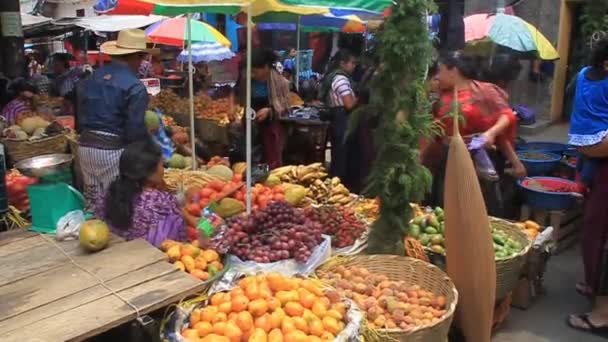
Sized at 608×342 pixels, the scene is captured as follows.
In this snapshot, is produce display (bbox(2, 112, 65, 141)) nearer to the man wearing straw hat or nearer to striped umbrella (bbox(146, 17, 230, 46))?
the man wearing straw hat

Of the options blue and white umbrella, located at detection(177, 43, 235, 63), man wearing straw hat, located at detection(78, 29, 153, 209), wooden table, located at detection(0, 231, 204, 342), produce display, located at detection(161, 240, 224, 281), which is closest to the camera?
wooden table, located at detection(0, 231, 204, 342)

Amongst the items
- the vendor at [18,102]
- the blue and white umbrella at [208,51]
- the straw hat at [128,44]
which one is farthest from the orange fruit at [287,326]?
the blue and white umbrella at [208,51]

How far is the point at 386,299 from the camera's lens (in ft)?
10.6

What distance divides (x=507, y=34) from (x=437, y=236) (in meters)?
3.94

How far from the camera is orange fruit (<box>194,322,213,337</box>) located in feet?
8.60

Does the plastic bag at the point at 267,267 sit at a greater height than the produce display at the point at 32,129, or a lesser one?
lesser

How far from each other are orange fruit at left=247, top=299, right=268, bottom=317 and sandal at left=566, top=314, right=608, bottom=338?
2.66 meters

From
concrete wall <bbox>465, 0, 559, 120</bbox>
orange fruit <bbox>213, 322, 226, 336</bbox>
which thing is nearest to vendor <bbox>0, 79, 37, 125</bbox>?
orange fruit <bbox>213, 322, 226, 336</bbox>

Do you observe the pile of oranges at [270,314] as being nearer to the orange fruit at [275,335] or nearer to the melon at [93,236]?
the orange fruit at [275,335]

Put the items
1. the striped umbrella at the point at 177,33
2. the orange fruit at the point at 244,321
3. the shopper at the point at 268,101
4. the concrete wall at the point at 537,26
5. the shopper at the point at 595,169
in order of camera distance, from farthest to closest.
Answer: the concrete wall at the point at 537,26 < the striped umbrella at the point at 177,33 < the shopper at the point at 268,101 < the shopper at the point at 595,169 < the orange fruit at the point at 244,321

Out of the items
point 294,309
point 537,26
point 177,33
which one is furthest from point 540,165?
point 177,33

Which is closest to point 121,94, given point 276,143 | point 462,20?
point 276,143

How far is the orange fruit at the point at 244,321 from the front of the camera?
2621 millimetres

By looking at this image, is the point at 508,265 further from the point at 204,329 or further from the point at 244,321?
the point at 204,329
